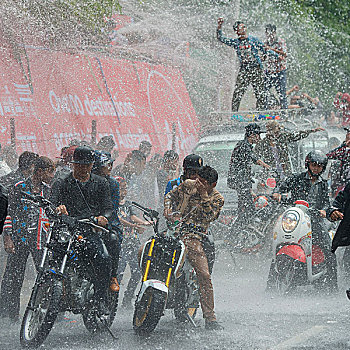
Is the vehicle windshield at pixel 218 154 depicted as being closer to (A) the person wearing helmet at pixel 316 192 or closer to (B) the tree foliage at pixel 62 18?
(A) the person wearing helmet at pixel 316 192

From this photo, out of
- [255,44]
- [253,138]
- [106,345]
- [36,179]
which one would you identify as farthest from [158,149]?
[106,345]

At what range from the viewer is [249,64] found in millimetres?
14766

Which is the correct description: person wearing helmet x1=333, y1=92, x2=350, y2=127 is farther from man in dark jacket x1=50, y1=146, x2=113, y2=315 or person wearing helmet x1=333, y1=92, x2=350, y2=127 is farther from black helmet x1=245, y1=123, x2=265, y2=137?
man in dark jacket x1=50, y1=146, x2=113, y2=315

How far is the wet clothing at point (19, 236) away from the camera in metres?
8.08

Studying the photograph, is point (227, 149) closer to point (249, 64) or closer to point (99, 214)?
point (249, 64)

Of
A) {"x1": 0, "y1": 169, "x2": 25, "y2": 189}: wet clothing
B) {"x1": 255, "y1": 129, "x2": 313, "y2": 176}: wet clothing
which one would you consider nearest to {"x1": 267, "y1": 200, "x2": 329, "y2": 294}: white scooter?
{"x1": 255, "y1": 129, "x2": 313, "y2": 176}: wet clothing

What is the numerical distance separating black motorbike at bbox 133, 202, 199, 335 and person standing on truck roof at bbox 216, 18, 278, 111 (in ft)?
25.0

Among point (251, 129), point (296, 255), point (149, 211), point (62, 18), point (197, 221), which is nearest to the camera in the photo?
point (149, 211)

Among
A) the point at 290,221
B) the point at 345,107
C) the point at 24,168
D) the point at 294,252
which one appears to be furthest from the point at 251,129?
the point at 345,107

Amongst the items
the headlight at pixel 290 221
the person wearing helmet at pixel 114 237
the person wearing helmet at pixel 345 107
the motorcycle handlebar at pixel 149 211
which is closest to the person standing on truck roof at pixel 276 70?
the person wearing helmet at pixel 345 107

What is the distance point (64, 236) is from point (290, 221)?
3604mm

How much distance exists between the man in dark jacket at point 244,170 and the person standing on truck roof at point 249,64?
2.98 meters

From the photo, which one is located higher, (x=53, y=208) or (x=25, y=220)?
(x=53, y=208)

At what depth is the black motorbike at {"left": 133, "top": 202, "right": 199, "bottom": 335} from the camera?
22.6 ft
